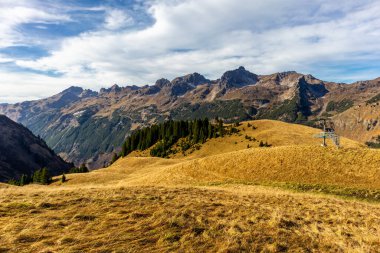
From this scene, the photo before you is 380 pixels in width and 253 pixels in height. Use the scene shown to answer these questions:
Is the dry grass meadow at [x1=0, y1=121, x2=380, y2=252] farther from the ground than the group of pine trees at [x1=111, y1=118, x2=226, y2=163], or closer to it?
farther from the ground

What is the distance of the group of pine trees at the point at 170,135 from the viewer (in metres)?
138

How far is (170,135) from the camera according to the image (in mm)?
154000

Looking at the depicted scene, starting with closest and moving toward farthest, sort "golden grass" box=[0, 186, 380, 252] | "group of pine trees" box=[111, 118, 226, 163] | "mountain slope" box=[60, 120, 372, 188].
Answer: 1. "golden grass" box=[0, 186, 380, 252]
2. "mountain slope" box=[60, 120, 372, 188]
3. "group of pine trees" box=[111, 118, 226, 163]

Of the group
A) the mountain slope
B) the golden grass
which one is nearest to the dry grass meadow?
the golden grass

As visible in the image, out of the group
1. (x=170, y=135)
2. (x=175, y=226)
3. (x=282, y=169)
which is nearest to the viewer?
(x=175, y=226)

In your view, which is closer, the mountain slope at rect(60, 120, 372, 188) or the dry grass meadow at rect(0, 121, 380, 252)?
the dry grass meadow at rect(0, 121, 380, 252)

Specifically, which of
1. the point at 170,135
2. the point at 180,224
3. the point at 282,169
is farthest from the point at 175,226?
the point at 170,135

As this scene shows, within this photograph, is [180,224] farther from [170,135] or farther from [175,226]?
[170,135]

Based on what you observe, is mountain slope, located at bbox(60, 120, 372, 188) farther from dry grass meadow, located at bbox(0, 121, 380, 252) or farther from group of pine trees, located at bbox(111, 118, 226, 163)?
group of pine trees, located at bbox(111, 118, 226, 163)

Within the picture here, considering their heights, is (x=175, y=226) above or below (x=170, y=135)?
above

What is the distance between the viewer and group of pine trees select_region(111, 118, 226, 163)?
138 m

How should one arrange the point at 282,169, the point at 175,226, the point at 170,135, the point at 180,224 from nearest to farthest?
the point at 175,226 → the point at 180,224 → the point at 282,169 → the point at 170,135

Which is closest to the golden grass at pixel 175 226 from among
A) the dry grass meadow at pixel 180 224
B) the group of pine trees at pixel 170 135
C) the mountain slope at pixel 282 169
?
the dry grass meadow at pixel 180 224

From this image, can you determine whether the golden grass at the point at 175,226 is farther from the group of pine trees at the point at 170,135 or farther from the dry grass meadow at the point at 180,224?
the group of pine trees at the point at 170,135
